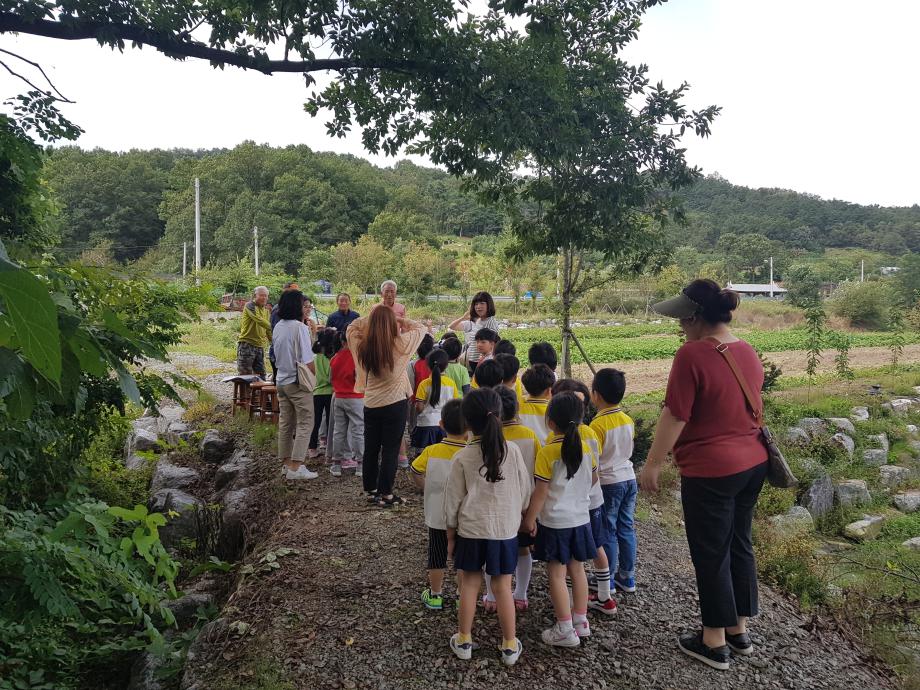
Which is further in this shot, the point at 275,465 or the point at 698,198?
the point at 698,198

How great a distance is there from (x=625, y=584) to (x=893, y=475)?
8.83 meters

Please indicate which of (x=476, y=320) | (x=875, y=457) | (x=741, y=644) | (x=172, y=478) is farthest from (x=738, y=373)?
(x=875, y=457)

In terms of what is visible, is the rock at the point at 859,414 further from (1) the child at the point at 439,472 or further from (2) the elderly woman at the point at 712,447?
(1) the child at the point at 439,472

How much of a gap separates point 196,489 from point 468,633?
511cm

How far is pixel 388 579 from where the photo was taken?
4.20 meters

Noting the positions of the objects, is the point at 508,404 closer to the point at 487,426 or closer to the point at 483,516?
the point at 487,426

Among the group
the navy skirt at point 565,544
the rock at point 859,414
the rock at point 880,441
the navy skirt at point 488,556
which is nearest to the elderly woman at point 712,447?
the navy skirt at point 565,544

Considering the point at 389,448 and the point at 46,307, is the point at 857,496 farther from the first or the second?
the point at 46,307

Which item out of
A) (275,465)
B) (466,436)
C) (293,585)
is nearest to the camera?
(466,436)

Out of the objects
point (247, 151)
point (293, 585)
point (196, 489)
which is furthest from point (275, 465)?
point (247, 151)

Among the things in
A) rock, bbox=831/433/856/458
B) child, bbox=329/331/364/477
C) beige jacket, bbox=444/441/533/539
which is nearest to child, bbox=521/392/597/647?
beige jacket, bbox=444/441/533/539

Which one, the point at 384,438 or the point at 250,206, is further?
the point at 250,206

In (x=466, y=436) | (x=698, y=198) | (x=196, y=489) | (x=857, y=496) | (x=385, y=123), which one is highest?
(x=698, y=198)

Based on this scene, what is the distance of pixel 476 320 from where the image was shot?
6848 mm
